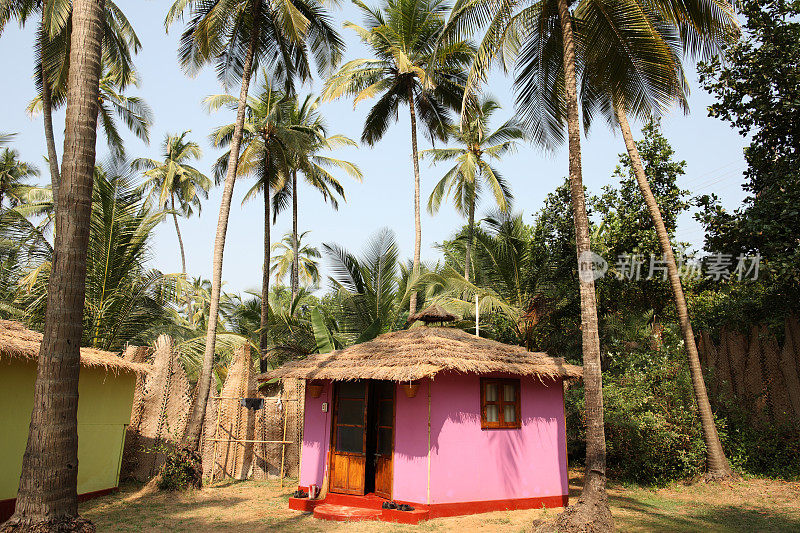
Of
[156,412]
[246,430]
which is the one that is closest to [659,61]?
[246,430]

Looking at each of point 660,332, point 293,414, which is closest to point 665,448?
point 660,332

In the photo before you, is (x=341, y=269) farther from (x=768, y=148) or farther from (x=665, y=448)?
(x=768, y=148)

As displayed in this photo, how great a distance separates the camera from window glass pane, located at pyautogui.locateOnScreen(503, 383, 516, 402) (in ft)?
32.1

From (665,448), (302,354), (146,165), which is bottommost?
(665,448)

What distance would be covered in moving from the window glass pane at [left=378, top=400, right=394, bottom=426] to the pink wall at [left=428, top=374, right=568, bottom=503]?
989 mm

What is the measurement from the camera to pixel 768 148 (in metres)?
11.8

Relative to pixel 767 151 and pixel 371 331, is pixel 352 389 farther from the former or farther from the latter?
pixel 767 151

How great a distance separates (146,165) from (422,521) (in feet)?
95.5

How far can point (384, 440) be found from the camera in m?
9.69

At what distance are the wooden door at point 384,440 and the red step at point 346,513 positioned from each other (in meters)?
0.47

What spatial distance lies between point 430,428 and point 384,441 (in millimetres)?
1248

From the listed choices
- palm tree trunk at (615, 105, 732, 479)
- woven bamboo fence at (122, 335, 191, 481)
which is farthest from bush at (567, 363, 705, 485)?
woven bamboo fence at (122, 335, 191, 481)

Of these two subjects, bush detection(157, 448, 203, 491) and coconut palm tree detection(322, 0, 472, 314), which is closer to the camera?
bush detection(157, 448, 203, 491)

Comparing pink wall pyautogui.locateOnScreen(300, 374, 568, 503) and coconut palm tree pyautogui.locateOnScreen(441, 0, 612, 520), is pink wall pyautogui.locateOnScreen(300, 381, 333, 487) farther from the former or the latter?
coconut palm tree pyautogui.locateOnScreen(441, 0, 612, 520)
